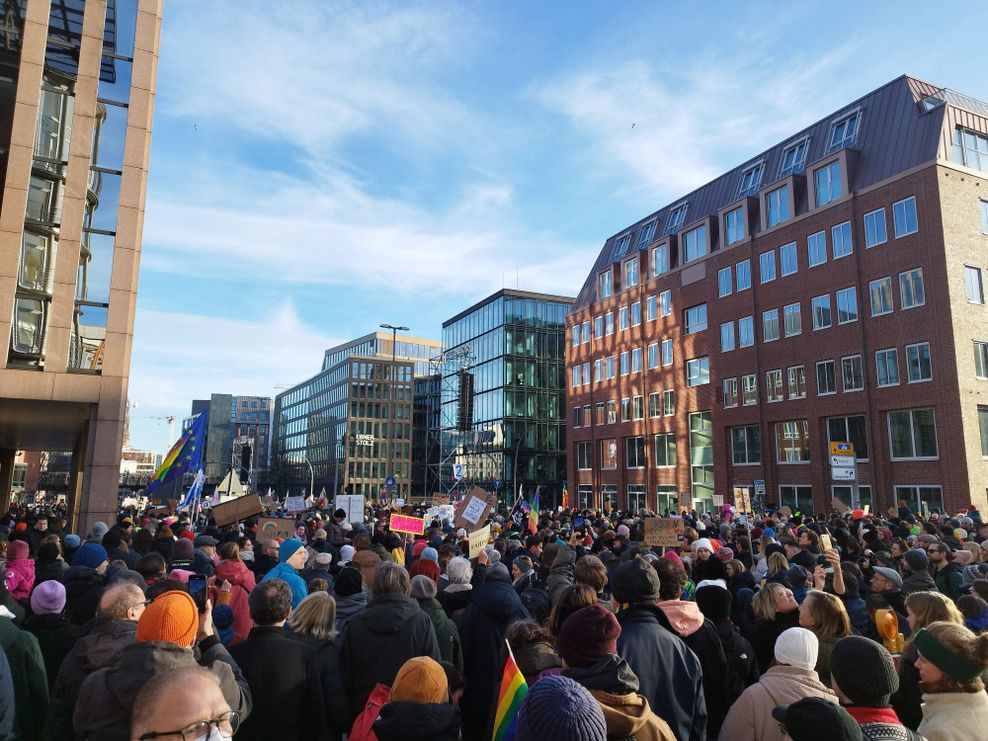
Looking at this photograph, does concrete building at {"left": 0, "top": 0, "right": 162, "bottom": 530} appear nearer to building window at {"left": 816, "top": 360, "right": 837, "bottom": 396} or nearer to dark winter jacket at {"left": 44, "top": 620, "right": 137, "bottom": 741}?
dark winter jacket at {"left": 44, "top": 620, "right": 137, "bottom": 741}

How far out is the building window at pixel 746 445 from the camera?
39812 millimetres

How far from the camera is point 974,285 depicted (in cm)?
3075

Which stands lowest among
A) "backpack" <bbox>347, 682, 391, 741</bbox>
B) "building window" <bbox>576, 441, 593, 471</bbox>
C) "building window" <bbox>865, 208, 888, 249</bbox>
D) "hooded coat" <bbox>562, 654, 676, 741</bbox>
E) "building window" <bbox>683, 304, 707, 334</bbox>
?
"backpack" <bbox>347, 682, 391, 741</bbox>

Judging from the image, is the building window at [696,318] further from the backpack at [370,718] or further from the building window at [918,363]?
the backpack at [370,718]

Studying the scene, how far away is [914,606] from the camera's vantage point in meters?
4.91

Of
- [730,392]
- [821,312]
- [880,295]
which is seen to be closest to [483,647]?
[880,295]

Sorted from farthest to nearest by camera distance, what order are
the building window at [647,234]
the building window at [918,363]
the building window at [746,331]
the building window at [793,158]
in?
the building window at [647,234] < the building window at [746,331] < the building window at [793,158] < the building window at [918,363]

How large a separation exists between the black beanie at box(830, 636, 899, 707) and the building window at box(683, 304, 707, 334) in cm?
4330

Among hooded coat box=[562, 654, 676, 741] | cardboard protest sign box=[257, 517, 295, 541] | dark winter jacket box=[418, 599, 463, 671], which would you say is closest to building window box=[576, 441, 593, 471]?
cardboard protest sign box=[257, 517, 295, 541]

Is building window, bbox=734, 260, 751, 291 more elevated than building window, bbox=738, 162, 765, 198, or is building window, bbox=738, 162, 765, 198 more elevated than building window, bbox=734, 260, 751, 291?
building window, bbox=738, 162, 765, 198

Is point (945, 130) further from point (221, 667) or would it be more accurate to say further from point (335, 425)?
point (335, 425)

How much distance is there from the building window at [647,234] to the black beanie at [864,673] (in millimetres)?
51118

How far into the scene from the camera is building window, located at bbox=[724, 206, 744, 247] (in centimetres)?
4259

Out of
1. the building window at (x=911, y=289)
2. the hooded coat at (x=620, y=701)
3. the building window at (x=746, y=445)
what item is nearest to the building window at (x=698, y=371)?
the building window at (x=746, y=445)
